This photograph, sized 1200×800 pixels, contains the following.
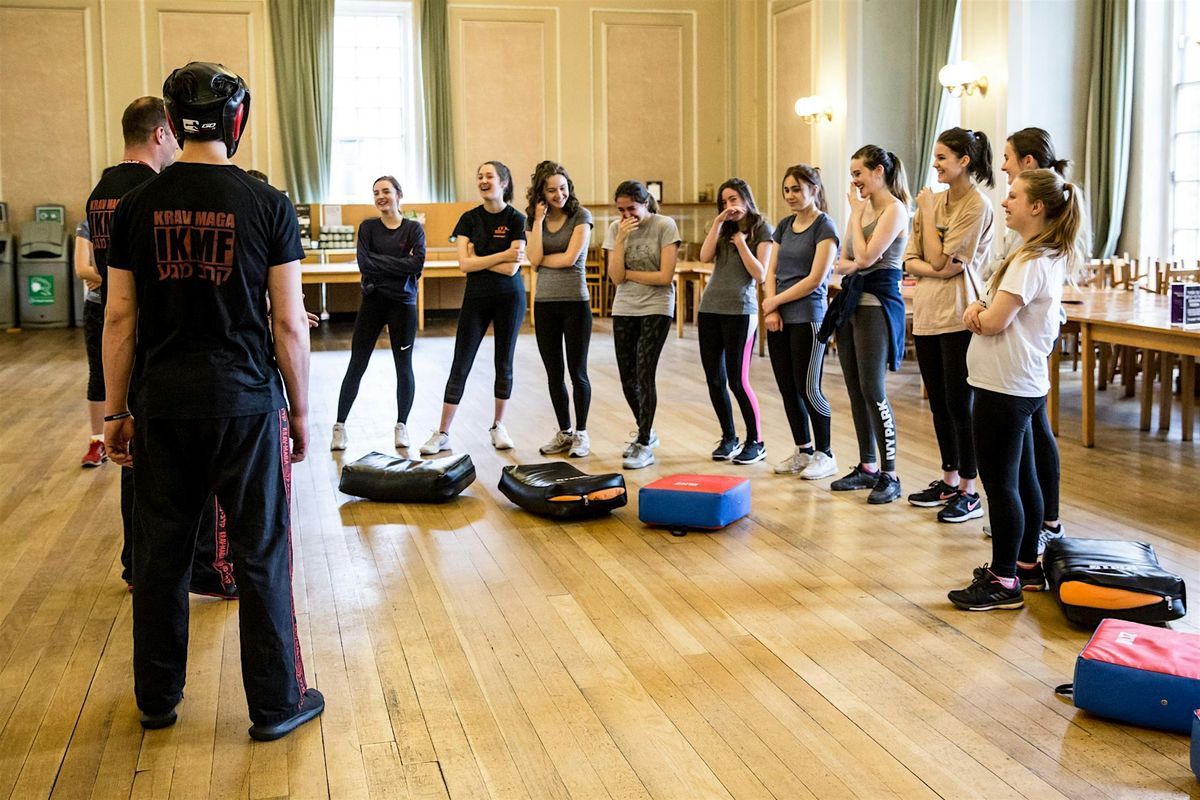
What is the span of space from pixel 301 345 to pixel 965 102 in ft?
29.8

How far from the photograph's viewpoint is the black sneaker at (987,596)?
12.4 feet

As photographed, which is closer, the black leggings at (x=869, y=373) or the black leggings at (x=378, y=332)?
the black leggings at (x=869, y=373)

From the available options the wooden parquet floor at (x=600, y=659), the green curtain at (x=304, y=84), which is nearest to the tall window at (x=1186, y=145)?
the wooden parquet floor at (x=600, y=659)

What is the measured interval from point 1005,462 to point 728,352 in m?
2.26

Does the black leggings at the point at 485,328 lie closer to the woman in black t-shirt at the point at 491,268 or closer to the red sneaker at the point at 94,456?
the woman in black t-shirt at the point at 491,268

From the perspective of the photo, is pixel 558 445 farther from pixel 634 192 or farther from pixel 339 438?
pixel 634 192

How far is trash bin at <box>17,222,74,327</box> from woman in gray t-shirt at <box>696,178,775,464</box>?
31.1ft

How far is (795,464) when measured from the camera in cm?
577

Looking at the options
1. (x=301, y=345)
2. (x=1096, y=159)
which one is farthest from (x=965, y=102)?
(x=301, y=345)

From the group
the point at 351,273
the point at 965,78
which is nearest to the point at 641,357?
the point at 965,78

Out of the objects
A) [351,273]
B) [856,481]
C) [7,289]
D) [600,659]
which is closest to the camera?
[600,659]

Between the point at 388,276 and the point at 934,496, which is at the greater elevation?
the point at 388,276

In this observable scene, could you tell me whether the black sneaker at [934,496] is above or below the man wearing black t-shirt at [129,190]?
below

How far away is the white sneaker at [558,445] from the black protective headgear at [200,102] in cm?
368
